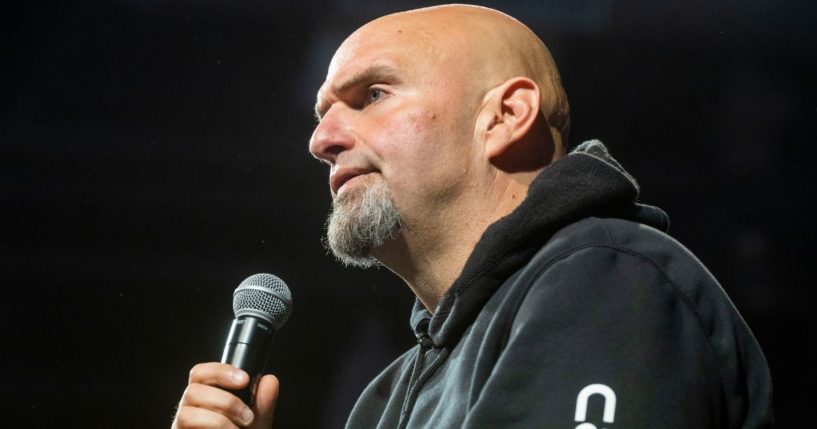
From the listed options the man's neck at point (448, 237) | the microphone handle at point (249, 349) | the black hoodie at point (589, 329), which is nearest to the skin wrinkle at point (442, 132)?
the man's neck at point (448, 237)

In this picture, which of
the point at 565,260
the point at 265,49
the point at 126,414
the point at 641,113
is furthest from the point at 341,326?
the point at 565,260

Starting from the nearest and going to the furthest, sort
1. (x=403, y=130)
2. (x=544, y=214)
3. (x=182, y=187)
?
(x=544, y=214)
(x=403, y=130)
(x=182, y=187)

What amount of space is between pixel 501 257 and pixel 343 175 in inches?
13.5

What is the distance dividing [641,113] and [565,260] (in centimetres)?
151

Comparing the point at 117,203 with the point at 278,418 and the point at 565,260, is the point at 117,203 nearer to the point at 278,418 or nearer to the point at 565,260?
the point at 278,418

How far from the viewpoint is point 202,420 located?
1.24 m

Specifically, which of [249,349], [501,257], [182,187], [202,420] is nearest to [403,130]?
[501,257]

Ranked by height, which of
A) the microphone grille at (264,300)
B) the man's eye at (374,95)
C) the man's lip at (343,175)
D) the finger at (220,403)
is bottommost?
the finger at (220,403)

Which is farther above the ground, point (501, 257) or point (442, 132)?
point (442, 132)

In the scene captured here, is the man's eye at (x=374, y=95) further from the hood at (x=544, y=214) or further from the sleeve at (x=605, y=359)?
the sleeve at (x=605, y=359)

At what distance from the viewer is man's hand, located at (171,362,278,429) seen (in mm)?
1245

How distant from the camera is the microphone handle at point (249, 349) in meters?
1.29

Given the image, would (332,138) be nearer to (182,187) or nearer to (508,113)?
(508,113)

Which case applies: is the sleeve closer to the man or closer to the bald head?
the man
